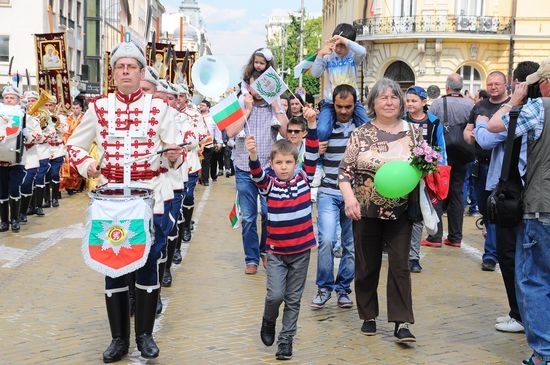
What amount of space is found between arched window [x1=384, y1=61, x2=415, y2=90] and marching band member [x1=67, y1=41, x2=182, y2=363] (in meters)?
38.1

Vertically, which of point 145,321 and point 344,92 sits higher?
point 344,92

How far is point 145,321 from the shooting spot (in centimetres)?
620

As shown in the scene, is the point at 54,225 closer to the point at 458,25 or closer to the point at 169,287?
the point at 169,287

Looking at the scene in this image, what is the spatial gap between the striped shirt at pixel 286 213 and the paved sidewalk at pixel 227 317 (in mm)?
848

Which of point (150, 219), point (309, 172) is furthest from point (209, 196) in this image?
point (150, 219)

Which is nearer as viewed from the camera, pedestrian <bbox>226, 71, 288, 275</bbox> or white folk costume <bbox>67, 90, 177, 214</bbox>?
white folk costume <bbox>67, 90, 177, 214</bbox>

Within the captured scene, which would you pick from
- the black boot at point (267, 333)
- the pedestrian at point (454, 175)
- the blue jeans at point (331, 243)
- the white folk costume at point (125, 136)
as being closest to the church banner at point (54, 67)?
the pedestrian at point (454, 175)

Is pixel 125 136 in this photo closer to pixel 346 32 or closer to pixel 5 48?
pixel 346 32

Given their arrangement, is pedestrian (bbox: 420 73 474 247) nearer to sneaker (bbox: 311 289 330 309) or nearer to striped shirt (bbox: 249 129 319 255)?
sneaker (bbox: 311 289 330 309)

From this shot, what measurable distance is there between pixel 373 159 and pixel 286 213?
0.84 metres

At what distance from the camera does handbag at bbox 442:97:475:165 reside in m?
11.9

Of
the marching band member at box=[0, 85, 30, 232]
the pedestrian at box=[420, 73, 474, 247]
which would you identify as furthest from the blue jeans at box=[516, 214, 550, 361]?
the marching band member at box=[0, 85, 30, 232]

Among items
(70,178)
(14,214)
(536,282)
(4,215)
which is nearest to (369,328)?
(536,282)

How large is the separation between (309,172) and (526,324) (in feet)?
7.65
